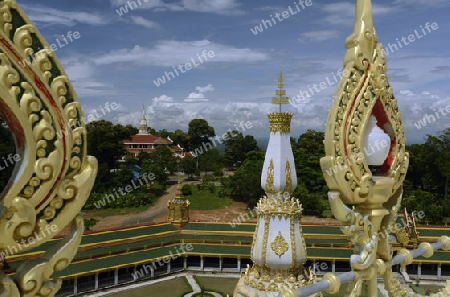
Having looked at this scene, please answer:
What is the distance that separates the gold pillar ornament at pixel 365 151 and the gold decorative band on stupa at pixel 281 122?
5.90m

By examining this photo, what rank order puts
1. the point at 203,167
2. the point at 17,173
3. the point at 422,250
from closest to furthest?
the point at 17,173, the point at 422,250, the point at 203,167

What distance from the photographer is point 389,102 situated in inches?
97.5

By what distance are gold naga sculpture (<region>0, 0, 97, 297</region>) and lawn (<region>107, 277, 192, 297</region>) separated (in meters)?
12.7

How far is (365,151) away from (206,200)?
1113 inches

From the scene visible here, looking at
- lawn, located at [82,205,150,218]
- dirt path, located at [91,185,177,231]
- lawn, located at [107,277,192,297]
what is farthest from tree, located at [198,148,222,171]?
lawn, located at [107,277,192,297]

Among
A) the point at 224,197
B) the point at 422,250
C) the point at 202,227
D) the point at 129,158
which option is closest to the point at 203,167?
the point at 129,158

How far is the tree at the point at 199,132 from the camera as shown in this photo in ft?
169

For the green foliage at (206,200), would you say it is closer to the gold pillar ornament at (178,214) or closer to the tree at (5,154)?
the gold pillar ornament at (178,214)

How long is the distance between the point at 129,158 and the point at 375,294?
116ft

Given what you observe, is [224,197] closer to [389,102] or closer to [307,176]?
[307,176]

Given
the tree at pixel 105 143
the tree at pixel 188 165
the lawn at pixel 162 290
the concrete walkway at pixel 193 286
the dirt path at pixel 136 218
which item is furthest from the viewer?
the tree at pixel 188 165

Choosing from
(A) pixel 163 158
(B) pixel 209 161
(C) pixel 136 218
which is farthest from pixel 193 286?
(B) pixel 209 161

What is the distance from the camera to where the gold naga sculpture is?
52.8 inches

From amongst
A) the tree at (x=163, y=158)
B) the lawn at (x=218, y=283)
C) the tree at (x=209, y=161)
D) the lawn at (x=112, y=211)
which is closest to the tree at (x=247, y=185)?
the lawn at (x=112, y=211)
